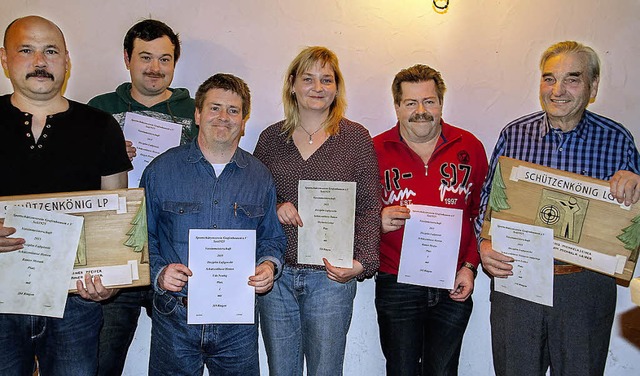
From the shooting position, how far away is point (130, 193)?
7.39ft

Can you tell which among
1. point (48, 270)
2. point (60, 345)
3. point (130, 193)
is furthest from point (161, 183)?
point (60, 345)

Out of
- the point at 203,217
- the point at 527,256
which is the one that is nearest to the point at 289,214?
the point at 203,217

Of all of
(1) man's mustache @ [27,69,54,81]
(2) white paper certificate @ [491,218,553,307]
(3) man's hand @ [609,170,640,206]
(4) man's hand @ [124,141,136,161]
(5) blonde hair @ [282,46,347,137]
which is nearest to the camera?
(1) man's mustache @ [27,69,54,81]

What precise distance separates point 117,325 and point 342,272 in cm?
115

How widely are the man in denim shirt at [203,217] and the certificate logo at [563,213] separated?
46.5 inches

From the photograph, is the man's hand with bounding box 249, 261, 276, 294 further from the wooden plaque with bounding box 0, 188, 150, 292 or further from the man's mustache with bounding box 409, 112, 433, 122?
the man's mustache with bounding box 409, 112, 433, 122

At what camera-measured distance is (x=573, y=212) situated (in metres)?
2.45

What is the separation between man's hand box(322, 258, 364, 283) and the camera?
8.50 ft

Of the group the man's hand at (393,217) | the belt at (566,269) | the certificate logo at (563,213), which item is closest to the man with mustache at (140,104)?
the man's hand at (393,217)

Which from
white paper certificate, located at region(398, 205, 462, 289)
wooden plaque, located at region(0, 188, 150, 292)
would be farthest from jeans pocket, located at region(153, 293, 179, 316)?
white paper certificate, located at region(398, 205, 462, 289)

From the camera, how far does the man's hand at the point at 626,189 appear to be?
2.36 metres

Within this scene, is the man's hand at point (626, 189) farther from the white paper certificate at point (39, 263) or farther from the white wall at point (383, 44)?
the white paper certificate at point (39, 263)

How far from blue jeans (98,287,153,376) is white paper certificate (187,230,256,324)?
0.61 metres

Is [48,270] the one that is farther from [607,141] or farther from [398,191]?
[607,141]
